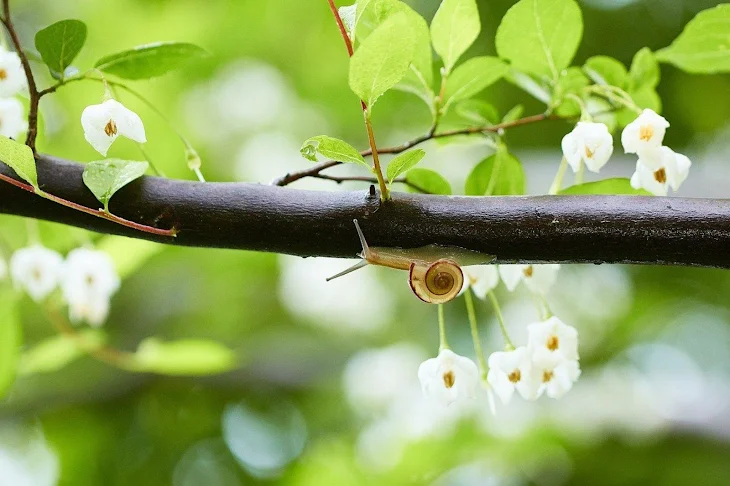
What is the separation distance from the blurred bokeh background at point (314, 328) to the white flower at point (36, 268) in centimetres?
60

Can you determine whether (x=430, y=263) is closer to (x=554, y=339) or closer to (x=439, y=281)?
(x=439, y=281)

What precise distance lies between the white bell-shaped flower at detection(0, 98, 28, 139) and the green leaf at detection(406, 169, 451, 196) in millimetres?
228

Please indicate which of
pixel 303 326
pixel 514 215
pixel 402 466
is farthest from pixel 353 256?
pixel 303 326

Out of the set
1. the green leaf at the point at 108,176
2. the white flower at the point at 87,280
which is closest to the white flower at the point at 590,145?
the green leaf at the point at 108,176

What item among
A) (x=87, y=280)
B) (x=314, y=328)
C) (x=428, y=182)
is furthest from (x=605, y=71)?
(x=314, y=328)

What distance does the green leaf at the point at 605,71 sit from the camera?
0.43 m

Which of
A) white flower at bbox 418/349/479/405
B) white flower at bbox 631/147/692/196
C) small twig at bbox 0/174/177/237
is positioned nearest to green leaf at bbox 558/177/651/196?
white flower at bbox 631/147/692/196

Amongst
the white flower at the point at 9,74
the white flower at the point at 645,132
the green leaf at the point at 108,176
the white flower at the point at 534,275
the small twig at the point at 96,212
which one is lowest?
the white flower at the point at 534,275

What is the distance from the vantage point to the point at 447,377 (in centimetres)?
39

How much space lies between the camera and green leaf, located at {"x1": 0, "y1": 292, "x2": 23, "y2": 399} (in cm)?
58

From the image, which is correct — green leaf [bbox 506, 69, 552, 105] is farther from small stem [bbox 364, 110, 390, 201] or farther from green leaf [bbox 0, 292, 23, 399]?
green leaf [bbox 0, 292, 23, 399]

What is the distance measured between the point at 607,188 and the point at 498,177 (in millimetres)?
61

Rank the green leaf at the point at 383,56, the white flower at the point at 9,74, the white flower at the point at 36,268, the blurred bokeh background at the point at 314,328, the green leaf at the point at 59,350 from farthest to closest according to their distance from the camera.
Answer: the blurred bokeh background at the point at 314,328, the green leaf at the point at 59,350, the white flower at the point at 36,268, the white flower at the point at 9,74, the green leaf at the point at 383,56

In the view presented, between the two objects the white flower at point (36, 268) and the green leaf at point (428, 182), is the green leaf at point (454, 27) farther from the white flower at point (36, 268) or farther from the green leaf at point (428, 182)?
the white flower at point (36, 268)
